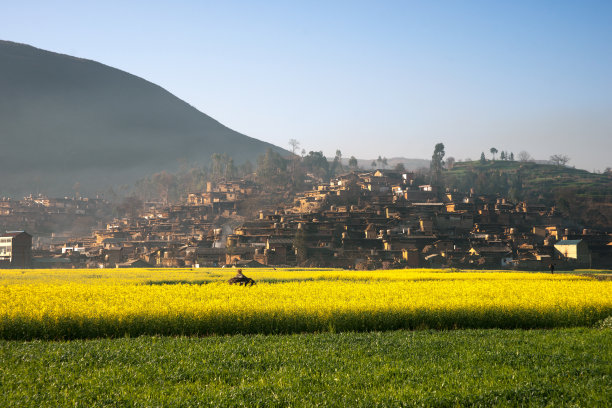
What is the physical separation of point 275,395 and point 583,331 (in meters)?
11.9

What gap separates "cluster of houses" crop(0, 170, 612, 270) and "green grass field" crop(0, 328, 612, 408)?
60375mm

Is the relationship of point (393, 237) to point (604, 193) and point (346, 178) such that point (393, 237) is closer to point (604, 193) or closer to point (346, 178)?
point (346, 178)

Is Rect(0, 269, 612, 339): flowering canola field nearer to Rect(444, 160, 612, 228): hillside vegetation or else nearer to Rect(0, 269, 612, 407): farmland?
Rect(0, 269, 612, 407): farmland

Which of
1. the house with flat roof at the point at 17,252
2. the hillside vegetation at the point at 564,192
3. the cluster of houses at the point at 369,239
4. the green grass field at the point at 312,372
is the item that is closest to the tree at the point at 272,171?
the cluster of houses at the point at 369,239

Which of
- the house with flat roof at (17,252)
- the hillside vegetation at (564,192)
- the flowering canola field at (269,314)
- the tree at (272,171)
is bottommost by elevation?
the house with flat roof at (17,252)

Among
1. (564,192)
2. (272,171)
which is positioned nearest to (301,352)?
(564,192)

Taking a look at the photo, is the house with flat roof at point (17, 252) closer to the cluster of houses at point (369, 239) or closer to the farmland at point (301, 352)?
the cluster of houses at point (369, 239)

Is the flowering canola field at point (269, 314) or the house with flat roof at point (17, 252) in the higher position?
the flowering canola field at point (269, 314)

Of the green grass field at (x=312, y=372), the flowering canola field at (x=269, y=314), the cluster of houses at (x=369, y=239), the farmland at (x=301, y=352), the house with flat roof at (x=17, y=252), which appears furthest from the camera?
the house with flat roof at (x=17, y=252)

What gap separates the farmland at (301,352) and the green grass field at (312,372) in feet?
0.12

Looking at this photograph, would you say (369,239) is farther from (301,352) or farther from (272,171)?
(272,171)

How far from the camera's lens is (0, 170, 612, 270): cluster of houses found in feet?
261

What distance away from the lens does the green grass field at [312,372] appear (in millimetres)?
9984

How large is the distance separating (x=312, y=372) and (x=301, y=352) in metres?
1.83
